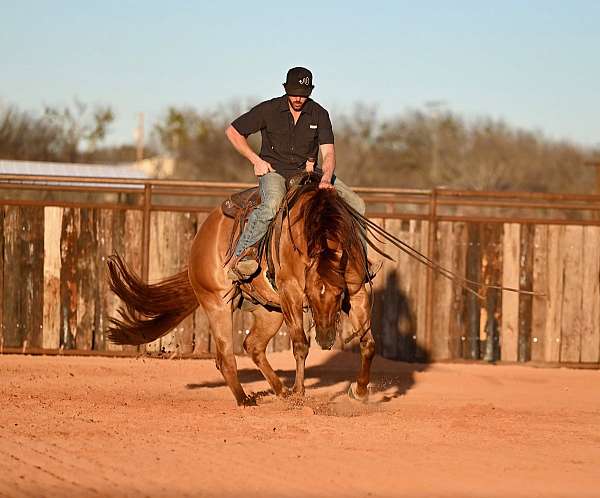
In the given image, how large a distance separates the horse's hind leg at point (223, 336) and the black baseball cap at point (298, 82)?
7.16ft

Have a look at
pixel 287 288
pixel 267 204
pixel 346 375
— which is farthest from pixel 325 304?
pixel 346 375

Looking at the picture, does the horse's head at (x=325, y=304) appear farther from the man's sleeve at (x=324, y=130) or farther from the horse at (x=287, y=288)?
the man's sleeve at (x=324, y=130)

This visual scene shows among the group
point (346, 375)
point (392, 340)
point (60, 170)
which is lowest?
point (346, 375)

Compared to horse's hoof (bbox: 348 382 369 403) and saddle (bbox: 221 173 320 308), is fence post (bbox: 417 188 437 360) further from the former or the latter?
horse's hoof (bbox: 348 382 369 403)

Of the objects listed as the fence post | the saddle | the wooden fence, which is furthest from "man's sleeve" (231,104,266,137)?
the fence post

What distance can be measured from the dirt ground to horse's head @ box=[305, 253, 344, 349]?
67 cm

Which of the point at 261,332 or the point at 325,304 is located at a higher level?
the point at 325,304

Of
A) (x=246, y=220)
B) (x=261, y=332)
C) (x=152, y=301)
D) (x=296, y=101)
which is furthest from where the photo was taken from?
(x=152, y=301)

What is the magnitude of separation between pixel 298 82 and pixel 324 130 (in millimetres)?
567

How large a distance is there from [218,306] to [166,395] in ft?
4.26

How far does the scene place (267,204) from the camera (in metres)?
10.2

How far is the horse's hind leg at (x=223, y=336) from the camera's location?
1081 cm

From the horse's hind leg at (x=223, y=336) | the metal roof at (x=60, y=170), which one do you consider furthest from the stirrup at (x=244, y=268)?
the metal roof at (x=60, y=170)

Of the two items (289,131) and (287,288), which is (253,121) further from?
(287,288)
